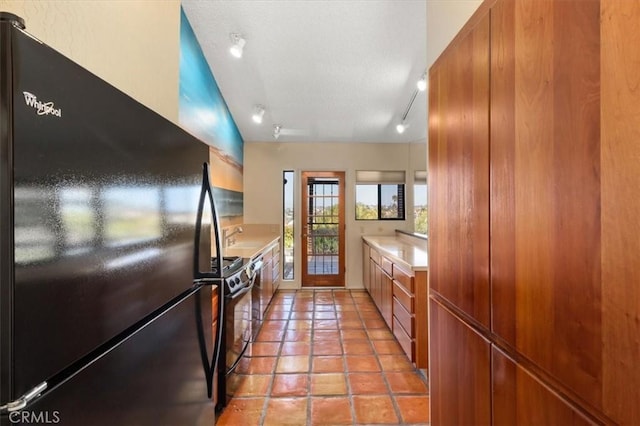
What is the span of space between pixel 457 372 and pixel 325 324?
261cm

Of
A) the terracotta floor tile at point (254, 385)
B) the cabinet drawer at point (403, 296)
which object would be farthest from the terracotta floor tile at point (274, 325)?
the cabinet drawer at point (403, 296)

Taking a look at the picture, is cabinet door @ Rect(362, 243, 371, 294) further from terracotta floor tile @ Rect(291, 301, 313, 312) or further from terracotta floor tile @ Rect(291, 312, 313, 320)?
terracotta floor tile @ Rect(291, 312, 313, 320)

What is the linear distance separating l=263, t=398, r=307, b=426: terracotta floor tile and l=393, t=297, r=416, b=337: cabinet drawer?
1.04 meters

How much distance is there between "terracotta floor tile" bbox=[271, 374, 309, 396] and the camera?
7.54 ft

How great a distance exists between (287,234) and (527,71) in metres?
4.85

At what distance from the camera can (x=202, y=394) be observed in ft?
4.11

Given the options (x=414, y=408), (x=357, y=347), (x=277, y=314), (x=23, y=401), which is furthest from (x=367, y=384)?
(x=23, y=401)

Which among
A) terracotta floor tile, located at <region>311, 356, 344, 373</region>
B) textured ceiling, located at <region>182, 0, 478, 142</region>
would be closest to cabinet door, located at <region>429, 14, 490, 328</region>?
textured ceiling, located at <region>182, 0, 478, 142</region>

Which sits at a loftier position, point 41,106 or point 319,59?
point 319,59

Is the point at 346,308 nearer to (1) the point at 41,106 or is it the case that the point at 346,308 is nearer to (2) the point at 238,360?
(2) the point at 238,360

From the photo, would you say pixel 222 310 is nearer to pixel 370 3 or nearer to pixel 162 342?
pixel 162 342

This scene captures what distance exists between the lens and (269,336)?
10.9 ft

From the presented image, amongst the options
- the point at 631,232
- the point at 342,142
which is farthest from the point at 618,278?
the point at 342,142

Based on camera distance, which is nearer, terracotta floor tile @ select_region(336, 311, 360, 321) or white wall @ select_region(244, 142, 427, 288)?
terracotta floor tile @ select_region(336, 311, 360, 321)
